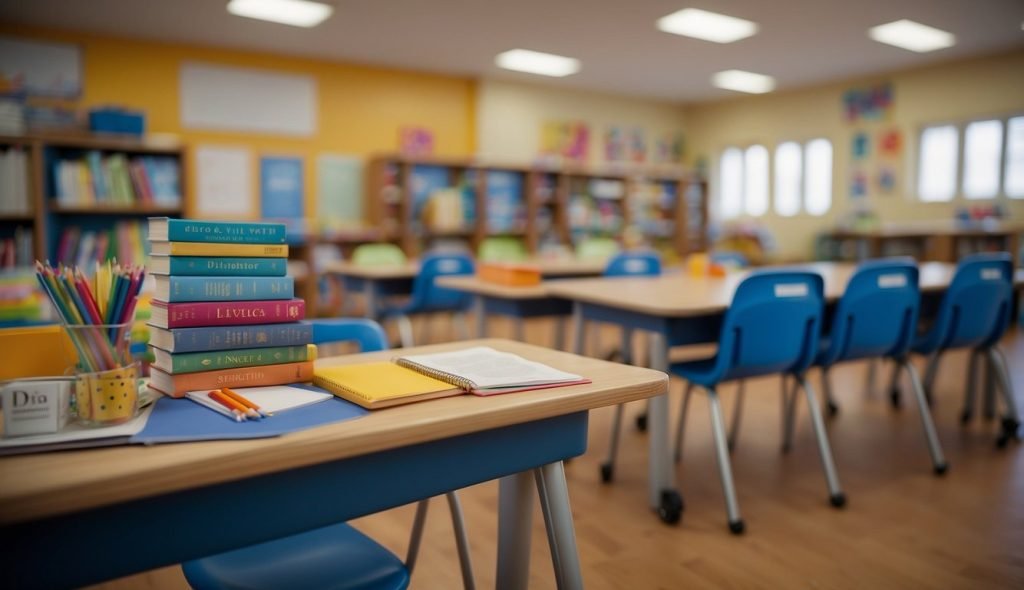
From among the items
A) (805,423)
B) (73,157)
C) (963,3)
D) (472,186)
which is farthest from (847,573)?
(472,186)

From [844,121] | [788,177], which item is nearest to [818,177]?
[788,177]

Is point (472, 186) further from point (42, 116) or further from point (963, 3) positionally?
point (963, 3)

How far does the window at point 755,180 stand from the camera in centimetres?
971

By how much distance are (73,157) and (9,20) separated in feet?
5.42

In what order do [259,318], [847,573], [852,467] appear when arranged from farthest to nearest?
[852,467], [847,573], [259,318]

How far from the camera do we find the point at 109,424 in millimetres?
853

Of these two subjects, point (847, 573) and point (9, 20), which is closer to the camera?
point (847, 573)

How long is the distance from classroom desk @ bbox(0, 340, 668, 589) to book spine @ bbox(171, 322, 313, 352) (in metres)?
0.25

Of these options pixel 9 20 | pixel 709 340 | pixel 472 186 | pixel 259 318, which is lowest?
pixel 709 340

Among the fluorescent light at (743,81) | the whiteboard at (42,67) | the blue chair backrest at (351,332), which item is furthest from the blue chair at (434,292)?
the fluorescent light at (743,81)

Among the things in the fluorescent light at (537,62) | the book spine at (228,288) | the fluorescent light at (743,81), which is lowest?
the book spine at (228,288)

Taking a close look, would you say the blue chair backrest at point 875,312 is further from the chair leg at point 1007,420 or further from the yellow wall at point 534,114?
the yellow wall at point 534,114

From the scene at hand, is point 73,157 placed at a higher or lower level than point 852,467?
higher

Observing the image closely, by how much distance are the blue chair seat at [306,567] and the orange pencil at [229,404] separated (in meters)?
0.37
